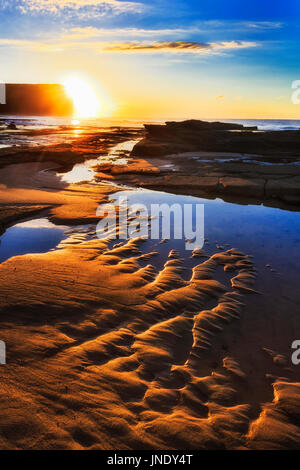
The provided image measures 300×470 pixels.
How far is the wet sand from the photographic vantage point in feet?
7.13

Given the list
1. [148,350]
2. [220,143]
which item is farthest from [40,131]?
[148,350]

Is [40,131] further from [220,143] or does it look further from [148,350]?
→ [148,350]

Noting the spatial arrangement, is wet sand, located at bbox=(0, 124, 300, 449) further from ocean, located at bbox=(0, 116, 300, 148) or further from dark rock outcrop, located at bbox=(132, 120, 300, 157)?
ocean, located at bbox=(0, 116, 300, 148)

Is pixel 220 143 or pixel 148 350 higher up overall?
pixel 220 143

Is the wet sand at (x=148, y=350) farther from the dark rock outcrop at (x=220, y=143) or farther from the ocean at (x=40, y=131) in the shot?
the ocean at (x=40, y=131)

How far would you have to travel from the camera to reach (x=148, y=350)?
2.96m

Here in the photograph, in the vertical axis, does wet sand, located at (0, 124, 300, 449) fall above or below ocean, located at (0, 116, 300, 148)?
below

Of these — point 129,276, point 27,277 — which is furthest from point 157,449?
point 27,277

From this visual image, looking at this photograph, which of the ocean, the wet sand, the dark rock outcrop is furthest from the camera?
the ocean

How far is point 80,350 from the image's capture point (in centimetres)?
286

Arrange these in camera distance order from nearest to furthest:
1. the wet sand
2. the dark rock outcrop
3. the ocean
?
the wet sand, the dark rock outcrop, the ocean

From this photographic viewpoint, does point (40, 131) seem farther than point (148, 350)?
Yes

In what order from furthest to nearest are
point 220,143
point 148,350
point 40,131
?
point 40,131
point 220,143
point 148,350

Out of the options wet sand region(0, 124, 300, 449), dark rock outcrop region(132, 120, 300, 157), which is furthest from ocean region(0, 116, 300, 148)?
wet sand region(0, 124, 300, 449)
